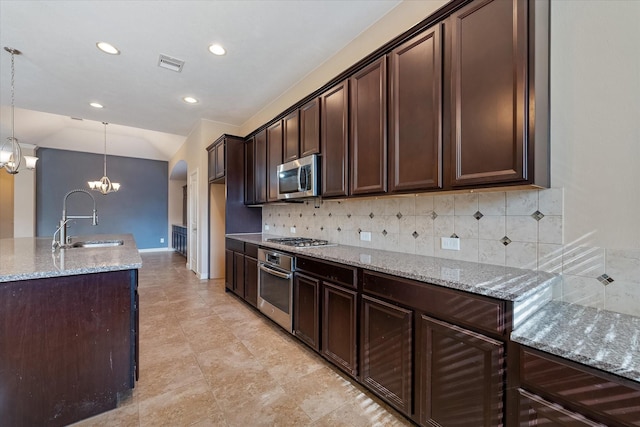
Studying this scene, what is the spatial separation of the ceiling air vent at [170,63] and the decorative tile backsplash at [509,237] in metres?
2.62

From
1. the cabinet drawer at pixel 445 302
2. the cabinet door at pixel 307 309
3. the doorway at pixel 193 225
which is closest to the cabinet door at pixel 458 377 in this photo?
the cabinet drawer at pixel 445 302

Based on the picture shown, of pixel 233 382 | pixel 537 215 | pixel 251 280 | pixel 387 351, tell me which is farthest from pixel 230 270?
pixel 537 215

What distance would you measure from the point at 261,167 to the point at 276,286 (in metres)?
1.69

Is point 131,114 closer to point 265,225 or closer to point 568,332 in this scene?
point 265,225

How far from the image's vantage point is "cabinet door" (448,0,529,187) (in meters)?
1.32

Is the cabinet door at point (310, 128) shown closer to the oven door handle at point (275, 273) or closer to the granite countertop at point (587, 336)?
the oven door handle at point (275, 273)

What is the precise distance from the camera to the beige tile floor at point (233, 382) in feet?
5.43

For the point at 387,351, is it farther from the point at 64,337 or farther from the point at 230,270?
the point at 230,270

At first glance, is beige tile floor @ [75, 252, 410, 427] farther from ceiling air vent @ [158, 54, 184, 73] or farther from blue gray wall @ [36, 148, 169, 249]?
blue gray wall @ [36, 148, 169, 249]

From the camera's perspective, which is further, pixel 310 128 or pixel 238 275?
pixel 238 275

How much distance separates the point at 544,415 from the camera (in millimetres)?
1017

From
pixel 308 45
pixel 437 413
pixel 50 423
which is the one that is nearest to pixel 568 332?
pixel 437 413

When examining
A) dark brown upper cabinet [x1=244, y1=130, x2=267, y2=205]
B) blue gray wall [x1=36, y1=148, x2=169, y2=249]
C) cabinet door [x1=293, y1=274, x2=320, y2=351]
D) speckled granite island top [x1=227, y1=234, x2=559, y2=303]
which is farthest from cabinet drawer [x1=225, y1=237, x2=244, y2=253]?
blue gray wall [x1=36, y1=148, x2=169, y2=249]

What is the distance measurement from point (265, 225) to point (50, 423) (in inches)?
128
